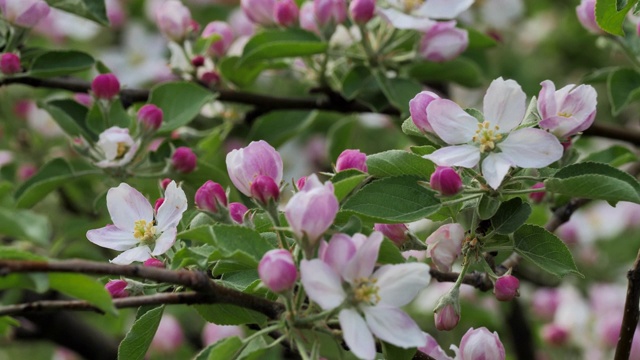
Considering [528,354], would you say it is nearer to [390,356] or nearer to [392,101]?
[392,101]

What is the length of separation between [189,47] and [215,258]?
3.83 ft


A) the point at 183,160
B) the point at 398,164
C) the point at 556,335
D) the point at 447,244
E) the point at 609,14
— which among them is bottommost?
the point at 556,335

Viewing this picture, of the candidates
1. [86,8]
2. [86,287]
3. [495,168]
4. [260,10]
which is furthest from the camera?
[260,10]

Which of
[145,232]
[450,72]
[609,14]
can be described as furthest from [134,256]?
[450,72]

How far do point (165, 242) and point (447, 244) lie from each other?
40 centimetres

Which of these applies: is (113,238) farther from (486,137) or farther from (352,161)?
(486,137)

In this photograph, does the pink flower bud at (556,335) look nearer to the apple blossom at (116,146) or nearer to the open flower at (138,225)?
the apple blossom at (116,146)

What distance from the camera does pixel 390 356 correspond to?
1283 millimetres

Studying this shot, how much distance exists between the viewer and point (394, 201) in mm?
1355

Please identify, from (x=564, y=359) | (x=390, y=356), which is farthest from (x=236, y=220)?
(x=564, y=359)

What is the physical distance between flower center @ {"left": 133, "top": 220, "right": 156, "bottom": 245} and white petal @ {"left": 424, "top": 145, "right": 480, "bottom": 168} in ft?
1.40

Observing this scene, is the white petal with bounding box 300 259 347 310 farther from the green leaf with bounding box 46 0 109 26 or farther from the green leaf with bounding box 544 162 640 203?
the green leaf with bounding box 46 0 109 26

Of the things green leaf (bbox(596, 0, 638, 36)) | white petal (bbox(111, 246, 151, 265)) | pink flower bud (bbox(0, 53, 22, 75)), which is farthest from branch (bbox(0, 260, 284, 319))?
pink flower bud (bbox(0, 53, 22, 75))

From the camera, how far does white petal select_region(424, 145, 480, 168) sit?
1.32 m
